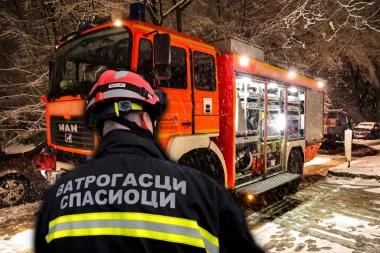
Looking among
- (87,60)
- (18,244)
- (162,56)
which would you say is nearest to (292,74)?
(162,56)

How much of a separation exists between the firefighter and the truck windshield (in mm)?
2722

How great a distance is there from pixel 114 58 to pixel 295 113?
5277 millimetres

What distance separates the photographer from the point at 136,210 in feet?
3.36

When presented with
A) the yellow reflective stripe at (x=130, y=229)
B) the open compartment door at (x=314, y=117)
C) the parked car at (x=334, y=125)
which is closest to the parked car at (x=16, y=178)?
the yellow reflective stripe at (x=130, y=229)

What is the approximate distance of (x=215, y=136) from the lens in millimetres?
5141

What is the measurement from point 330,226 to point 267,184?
1613mm

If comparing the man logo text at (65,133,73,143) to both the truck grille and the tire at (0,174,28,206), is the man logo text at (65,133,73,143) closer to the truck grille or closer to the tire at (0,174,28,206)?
the truck grille

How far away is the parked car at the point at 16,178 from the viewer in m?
5.69

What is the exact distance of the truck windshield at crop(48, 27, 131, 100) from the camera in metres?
3.83

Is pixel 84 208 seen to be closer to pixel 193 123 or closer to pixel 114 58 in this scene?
pixel 114 58

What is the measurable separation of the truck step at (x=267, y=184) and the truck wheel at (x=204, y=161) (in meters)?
0.55

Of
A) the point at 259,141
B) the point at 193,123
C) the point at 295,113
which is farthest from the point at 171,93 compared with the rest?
the point at 295,113

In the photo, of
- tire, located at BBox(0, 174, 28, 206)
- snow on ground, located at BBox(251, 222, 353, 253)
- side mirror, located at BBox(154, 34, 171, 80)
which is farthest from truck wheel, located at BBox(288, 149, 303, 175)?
tire, located at BBox(0, 174, 28, 206)

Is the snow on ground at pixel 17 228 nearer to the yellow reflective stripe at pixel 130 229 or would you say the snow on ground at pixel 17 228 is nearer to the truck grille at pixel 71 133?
the truck grille at pixel 71 133
